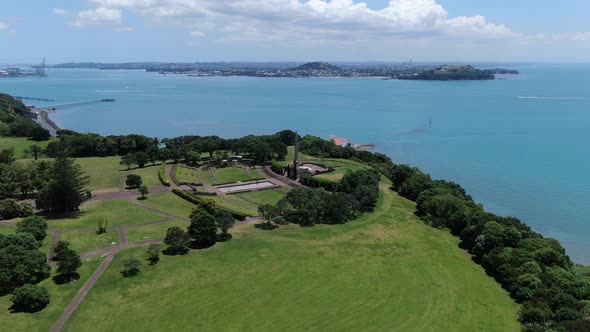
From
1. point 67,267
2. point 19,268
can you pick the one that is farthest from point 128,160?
point 19,268

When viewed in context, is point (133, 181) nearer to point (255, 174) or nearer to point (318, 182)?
point (255, 174)

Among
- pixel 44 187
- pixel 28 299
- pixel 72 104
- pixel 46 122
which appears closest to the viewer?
pixel 28 299

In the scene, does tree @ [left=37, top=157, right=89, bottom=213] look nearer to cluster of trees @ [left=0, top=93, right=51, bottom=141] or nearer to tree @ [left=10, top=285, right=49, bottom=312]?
tree @ [left=10, top=285, right=49, bottom=312]

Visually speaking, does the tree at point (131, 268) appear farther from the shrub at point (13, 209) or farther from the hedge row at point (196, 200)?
the shrub at point (13, 209)

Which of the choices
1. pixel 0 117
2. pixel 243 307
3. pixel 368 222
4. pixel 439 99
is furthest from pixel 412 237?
pixel 439 99

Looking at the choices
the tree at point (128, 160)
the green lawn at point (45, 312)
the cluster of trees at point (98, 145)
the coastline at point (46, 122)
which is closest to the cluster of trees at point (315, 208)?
the green lawn at point (45, 312)

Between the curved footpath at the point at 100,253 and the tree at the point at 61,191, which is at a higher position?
the tree at the point at 61,191

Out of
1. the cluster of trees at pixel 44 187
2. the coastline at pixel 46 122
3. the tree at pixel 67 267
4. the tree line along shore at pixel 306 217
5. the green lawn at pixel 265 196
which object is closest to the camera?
the tree line along shore at pixel 306 217
